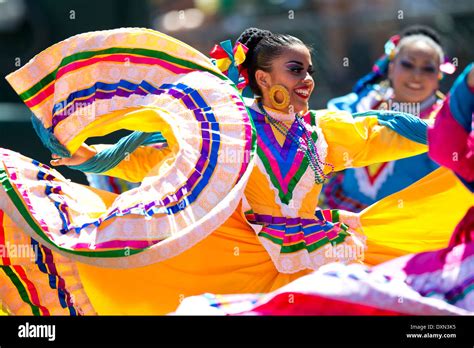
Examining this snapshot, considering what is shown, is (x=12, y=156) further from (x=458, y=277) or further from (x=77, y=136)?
(x=458, y=277)

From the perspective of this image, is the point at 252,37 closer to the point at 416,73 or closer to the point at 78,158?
the point at 78,158

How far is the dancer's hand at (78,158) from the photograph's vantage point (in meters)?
3.94

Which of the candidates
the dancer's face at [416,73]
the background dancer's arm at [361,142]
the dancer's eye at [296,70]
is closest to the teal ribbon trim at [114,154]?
the dancer's eye at [296,70]

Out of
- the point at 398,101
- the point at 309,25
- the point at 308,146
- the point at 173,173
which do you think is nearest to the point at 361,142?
the point at 308,146

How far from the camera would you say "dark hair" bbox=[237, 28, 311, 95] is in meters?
4.02

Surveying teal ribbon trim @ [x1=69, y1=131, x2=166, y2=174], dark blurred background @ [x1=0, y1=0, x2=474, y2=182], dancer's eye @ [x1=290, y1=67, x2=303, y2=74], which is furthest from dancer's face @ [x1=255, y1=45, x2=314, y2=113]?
dark blurred background @ [x1=0, y1=0, x2=474, y2=182]

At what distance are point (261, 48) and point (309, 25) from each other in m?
5.75

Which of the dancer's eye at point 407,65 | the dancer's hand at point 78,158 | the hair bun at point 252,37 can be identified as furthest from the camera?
the dancer's eye at point 407,65

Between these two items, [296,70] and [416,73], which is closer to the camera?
[296,70]

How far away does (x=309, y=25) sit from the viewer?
31.9 feet

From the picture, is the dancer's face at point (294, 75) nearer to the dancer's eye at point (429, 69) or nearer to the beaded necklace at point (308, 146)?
the beaded necklace at point (308, 146)

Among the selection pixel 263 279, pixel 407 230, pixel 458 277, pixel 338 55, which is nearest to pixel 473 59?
pixel 338 55

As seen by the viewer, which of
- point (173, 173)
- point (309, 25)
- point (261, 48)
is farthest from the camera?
point (309, 25)

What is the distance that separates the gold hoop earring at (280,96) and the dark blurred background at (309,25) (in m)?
3.72
